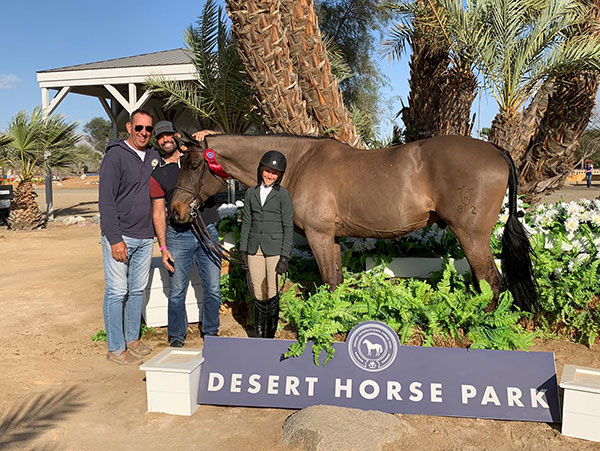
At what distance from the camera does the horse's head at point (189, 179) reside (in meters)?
4.21

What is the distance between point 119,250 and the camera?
13.4 ft

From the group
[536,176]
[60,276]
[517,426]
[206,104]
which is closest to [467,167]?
[517,426]

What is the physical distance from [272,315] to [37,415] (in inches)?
74.1

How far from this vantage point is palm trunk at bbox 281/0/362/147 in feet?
21.9

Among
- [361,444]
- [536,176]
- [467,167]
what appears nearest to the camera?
[361,444]

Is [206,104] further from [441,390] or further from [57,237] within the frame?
[441,390]

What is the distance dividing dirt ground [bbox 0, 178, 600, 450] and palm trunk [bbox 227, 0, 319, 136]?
2.82 m

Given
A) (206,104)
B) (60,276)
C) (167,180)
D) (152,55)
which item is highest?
(152,55)

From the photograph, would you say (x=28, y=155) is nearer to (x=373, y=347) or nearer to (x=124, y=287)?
(x=124, y=287)

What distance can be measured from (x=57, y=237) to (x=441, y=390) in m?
12.2

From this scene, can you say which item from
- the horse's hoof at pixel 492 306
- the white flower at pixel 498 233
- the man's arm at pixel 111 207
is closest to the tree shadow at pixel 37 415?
the man's arm at pixel 111 207

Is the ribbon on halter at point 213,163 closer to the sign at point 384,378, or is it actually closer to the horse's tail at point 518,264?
the sign at point 384,378

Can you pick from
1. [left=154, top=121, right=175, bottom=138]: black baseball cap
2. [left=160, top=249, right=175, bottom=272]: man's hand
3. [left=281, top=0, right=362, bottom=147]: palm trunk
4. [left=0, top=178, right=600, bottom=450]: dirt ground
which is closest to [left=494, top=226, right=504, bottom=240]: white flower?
[left=0, top=178, right=600, bottom=450]: dirt ground

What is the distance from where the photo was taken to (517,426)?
3.12 m
